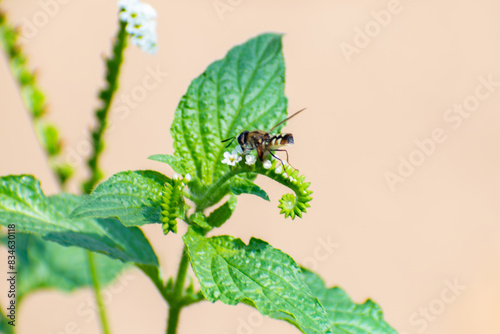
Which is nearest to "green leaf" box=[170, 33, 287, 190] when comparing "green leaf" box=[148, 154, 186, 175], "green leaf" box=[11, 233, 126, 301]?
"green leaf" box=[148, 154, 186, 175]

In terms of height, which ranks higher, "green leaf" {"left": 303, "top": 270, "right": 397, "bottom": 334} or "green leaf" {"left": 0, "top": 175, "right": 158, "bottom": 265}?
"green leaf" {"left": 303, "top": 270, "right": 397, "bottom": 334}

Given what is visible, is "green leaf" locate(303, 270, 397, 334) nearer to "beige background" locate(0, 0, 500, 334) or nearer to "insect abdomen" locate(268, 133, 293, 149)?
"insect abdomen" locate(268, 133, 293, 149)

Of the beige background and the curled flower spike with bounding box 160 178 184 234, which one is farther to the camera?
the beige background

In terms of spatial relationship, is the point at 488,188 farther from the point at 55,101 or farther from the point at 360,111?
the point at 55,101

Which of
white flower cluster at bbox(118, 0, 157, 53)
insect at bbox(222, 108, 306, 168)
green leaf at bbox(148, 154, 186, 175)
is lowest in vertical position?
green leaf at bbox(148, 154, 186, 175)

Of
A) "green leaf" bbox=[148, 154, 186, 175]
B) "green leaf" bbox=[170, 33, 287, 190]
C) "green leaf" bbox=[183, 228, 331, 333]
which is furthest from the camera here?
"green leaf" bbox=[170, 33, 287, 190]

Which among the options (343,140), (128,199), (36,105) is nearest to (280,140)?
(128,199)

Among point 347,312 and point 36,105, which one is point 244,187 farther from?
point 36,105
